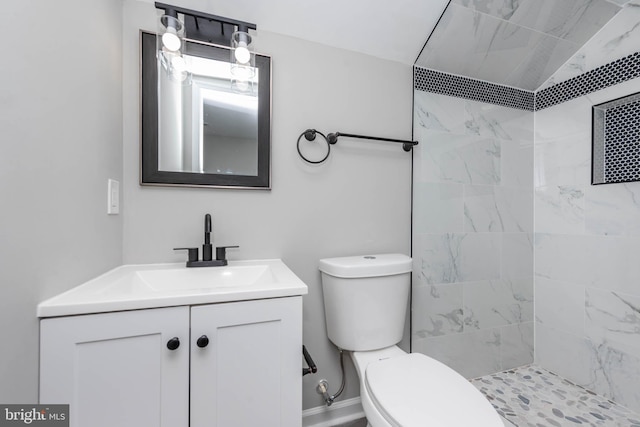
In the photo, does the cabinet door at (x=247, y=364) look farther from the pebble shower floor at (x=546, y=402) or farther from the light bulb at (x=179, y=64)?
the pebble shower floor at (x=546, y=402)

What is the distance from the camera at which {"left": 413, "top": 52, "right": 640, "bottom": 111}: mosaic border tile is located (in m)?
1.41

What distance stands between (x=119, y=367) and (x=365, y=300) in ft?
2.86

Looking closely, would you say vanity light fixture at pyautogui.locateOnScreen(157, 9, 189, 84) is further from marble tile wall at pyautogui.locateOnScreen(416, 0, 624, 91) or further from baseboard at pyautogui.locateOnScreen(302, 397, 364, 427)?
baseboard at pyautogui.locateOnScreen(302, 397, 364, 427)

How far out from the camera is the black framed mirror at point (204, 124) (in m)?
1.10

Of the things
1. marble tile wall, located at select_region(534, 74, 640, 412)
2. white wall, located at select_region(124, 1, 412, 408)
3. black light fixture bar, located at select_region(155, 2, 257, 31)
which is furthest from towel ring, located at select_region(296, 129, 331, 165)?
marble tile wall, located at select_region(534, 74, 640, 412)

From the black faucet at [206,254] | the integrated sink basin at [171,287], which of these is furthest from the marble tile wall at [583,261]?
the black faucet at [206,254]

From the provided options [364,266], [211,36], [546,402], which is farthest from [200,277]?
[546,402]

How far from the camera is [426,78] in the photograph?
59.9 inches

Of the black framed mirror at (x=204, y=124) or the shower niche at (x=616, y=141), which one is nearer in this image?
the black framed mirror at (x=204, y=124)

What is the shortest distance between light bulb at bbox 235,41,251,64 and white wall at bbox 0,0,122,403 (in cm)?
46

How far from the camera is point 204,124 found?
1165 mm

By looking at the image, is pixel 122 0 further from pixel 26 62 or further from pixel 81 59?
pixel 26 62

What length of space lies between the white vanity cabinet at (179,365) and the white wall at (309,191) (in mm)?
478

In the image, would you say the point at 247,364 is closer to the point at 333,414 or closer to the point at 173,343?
the point at 173,343
